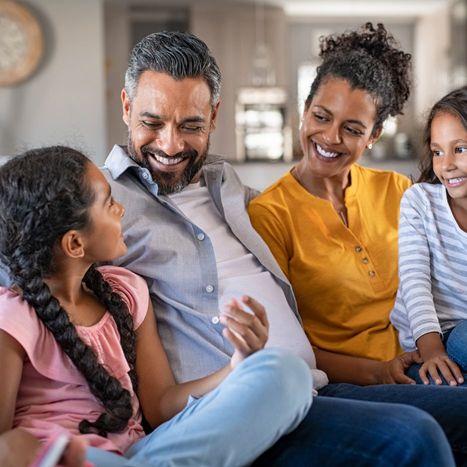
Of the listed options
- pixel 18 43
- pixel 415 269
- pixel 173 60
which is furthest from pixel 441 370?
pixel 18 43

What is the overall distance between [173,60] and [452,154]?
66 cm

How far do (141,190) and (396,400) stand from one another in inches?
26.9

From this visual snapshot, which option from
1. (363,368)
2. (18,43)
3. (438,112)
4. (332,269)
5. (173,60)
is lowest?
(363,368)

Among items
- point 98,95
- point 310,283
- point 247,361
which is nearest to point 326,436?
point 247,361

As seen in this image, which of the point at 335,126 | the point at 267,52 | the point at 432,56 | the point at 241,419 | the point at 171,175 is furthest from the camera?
the point at 432,56

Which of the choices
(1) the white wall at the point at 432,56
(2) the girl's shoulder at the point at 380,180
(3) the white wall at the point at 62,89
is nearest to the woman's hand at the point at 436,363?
(2) the girl's shoulder at the point at 380,180

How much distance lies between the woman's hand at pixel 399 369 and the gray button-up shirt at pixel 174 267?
377 millimetres

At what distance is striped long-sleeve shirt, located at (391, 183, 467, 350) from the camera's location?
1.77 metres

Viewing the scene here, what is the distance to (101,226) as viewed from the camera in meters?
1.44

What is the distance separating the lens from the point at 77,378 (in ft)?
4.59

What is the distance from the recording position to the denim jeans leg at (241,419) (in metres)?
1.20

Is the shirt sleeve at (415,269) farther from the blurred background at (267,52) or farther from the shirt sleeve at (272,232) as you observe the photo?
the blurred background at (267,52)

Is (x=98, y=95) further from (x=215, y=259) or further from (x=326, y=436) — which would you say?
(x=326, y=436)

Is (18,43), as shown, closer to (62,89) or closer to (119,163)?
(62,89)
